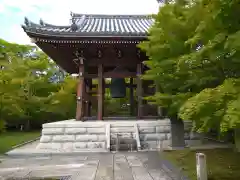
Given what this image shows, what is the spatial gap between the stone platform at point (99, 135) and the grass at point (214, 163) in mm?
1605

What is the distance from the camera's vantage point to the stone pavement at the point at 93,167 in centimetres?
574

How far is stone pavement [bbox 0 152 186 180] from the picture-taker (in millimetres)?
5738

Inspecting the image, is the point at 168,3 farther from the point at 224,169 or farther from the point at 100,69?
the point at 100,69

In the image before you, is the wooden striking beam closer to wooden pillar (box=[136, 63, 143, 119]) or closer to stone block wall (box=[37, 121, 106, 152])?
wooden pillar (box=[136, 63, 143, 119])

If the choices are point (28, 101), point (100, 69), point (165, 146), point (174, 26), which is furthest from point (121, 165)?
point (28, 101)

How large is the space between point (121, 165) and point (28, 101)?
14.4m

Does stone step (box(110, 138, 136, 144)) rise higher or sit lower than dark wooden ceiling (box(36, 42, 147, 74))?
lower

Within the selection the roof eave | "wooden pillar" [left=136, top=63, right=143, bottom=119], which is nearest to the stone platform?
"wooden pillar" [left=136, top=63, right=143, bottom=119]

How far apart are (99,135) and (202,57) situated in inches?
255

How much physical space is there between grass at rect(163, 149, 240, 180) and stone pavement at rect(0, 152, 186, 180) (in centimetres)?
37

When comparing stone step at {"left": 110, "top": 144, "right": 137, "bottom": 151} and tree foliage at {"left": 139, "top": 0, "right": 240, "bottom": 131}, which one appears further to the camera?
stone step at {"left": 110, "top": 144, "right": 137, "bottom": 151}

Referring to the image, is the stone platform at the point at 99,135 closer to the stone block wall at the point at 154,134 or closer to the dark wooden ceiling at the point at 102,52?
the stone block wall at the point at 154,134

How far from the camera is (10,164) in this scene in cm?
736

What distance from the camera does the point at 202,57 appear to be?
4.60 m
